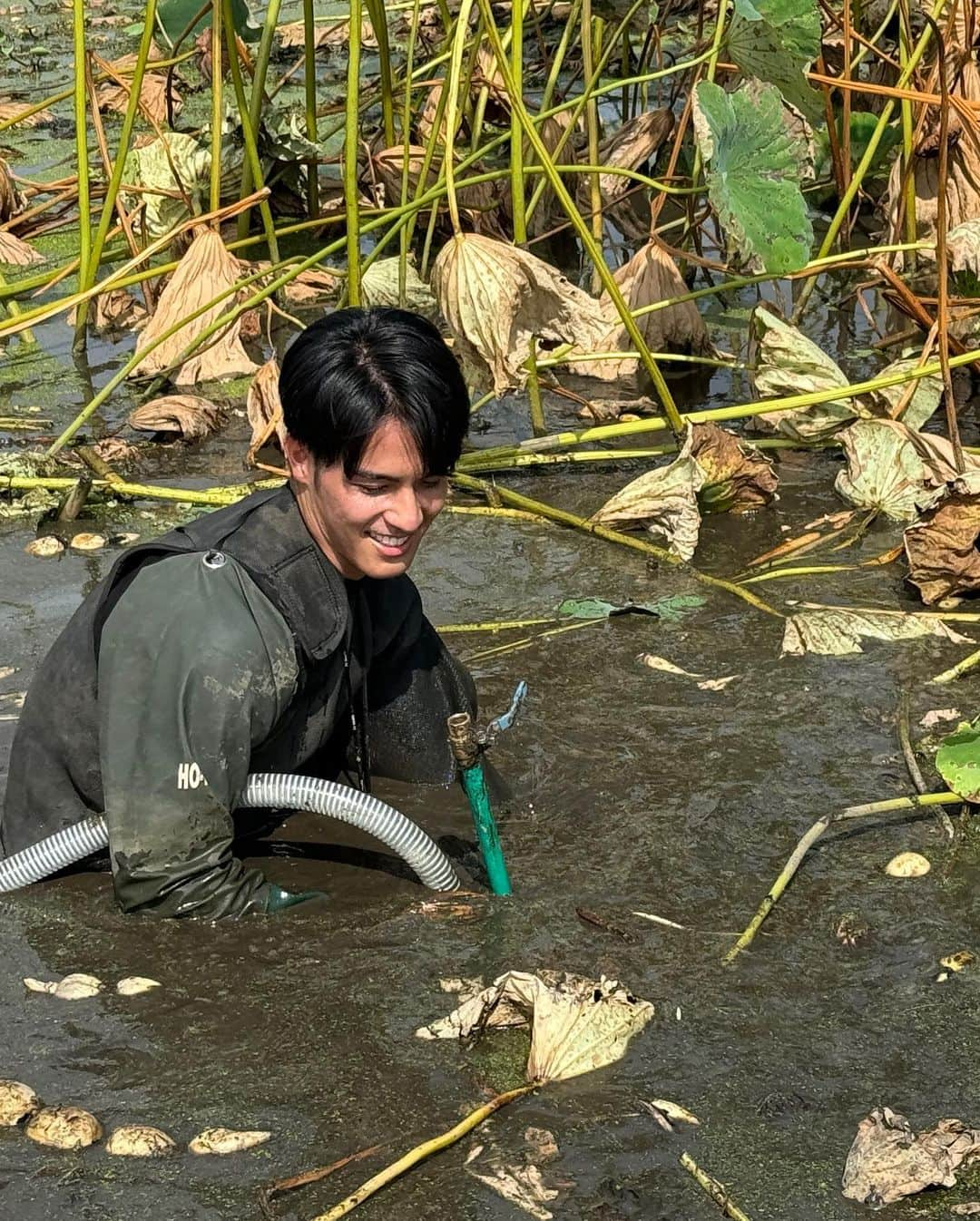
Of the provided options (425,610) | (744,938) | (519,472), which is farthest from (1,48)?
(744,938)

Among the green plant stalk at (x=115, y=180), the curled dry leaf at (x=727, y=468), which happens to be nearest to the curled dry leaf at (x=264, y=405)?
the green plant stalk at (x=115, y=180)

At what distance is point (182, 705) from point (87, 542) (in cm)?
206

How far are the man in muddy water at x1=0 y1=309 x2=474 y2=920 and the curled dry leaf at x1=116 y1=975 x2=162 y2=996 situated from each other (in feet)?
0.47

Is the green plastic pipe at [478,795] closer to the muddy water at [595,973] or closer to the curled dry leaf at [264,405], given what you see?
the muddy water at [595,973]

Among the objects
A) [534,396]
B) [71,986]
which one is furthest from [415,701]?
[534,396]

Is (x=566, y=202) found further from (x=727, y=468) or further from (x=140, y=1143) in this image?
(x=140, y=1143)

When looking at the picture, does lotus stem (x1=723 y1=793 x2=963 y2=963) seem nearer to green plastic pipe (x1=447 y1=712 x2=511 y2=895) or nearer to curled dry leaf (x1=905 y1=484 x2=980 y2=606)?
green plastic pipe (x1=447 y1=712 x2=511 y2=895)

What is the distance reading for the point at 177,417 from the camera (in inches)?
203

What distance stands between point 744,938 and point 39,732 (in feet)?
4.22

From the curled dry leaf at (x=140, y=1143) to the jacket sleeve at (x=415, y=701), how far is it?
1.17 m

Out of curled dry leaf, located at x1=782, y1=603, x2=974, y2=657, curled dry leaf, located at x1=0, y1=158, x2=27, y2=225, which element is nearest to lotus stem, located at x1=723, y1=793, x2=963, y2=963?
curled dry leaf, located at x1=782, y1=603, x2=974, y2=657

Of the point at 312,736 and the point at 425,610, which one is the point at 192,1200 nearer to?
the point at 312,736

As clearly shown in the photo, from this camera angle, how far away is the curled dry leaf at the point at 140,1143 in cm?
229

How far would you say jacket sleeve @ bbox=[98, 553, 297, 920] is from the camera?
2.64 m
